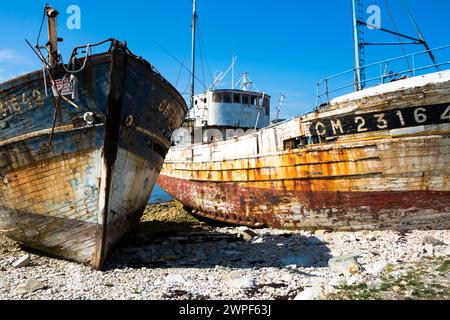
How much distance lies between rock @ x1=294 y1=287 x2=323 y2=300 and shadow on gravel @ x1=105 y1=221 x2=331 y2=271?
1.81 m

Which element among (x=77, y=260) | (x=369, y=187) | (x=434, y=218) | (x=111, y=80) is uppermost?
(x=111, y=80)

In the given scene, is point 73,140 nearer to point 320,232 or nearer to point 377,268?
point 377,268

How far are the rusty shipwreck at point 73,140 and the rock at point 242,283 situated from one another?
8.59ft

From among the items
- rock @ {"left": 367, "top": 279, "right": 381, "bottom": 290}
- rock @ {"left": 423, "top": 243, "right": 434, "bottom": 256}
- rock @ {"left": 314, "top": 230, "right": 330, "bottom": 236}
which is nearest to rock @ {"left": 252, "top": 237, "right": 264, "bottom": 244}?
rock @ {"left": 314, "top": 230, "right": 330, "bottom": 236}

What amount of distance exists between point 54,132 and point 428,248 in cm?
783

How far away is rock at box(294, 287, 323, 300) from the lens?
16.6 feet

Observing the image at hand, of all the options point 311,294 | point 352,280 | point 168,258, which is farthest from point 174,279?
point 352,280

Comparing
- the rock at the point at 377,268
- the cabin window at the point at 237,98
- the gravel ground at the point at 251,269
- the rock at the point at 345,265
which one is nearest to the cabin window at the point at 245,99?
the cabin window at the point at 237,98

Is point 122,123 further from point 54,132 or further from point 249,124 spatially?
point 249,124

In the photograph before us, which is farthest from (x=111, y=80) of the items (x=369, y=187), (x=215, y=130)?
(x=215, y=130)

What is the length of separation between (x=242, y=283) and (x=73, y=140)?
13.6ft

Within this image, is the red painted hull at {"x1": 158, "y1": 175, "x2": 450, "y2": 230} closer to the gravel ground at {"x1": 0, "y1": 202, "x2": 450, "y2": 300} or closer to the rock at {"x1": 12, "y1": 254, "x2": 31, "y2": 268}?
the gravel ground at {"x1": 0, "y1": 202, "x2": 450, "y2": 300}

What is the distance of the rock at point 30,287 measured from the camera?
5.69 m

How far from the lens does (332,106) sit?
30.8 feet
